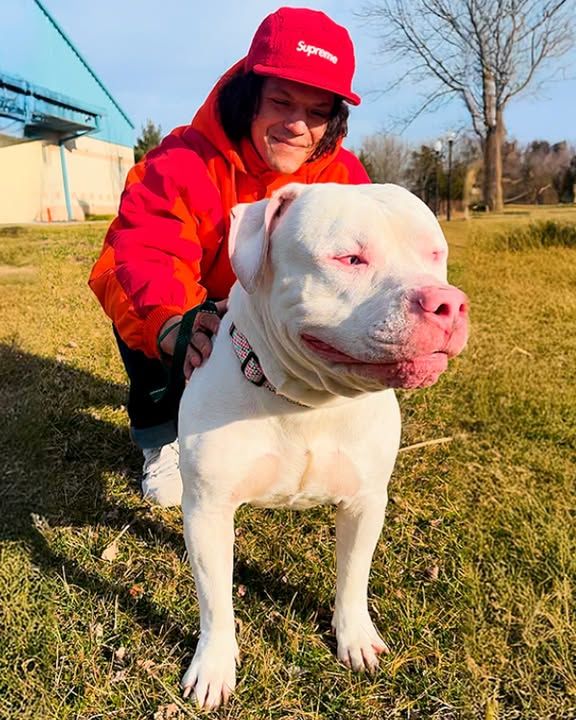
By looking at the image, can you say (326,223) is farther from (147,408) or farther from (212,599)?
(147,408)

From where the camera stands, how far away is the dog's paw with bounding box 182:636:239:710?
1474 millimetres

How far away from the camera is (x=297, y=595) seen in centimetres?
181

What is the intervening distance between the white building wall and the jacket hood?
4494 millimetres

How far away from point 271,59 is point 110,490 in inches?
66.3

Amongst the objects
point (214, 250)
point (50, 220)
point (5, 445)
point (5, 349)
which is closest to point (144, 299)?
point (214, 250)

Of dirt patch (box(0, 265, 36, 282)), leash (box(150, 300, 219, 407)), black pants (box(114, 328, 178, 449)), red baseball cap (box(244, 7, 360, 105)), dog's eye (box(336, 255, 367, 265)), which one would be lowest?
black pants (box(114, 328, 178, 449))

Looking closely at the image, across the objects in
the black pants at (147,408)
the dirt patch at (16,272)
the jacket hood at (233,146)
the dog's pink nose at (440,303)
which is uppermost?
the jacket hood at (233,146)

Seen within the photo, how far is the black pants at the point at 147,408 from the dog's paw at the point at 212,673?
3.62ft

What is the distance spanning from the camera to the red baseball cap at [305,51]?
1781mm

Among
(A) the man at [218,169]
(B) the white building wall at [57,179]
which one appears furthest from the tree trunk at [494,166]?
(A) the man at [218,169]

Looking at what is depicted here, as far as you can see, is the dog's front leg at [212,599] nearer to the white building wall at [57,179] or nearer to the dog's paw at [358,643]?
the dog's paw at [358,643]

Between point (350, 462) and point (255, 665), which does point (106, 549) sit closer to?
point (255, 665)

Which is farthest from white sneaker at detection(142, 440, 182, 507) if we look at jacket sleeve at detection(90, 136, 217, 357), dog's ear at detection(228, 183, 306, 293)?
dog's ear at detection(228, 183, 306, 293)

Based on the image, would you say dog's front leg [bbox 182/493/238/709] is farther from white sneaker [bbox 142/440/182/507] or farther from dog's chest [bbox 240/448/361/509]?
white sneaker [bbox 142/440/182/507]
